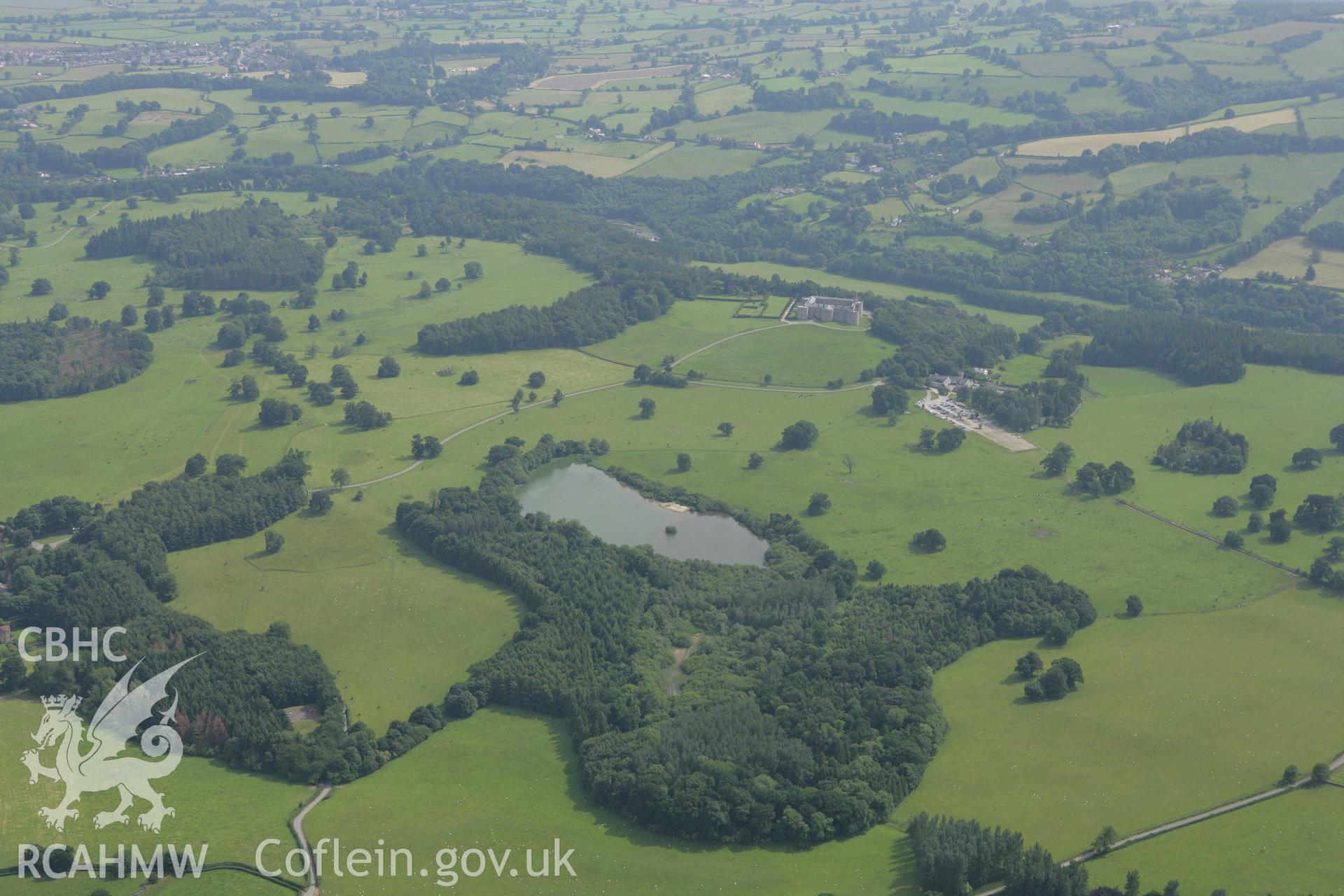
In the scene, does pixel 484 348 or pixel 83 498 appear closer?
pixel 83 498

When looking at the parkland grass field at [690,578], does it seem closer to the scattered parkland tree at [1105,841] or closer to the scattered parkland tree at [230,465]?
the scattered parkland tree at [1105,841]

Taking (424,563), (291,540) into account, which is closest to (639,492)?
(424,563)

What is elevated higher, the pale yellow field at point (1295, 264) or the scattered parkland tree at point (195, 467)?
the pale yellow field at point (1295, 264)

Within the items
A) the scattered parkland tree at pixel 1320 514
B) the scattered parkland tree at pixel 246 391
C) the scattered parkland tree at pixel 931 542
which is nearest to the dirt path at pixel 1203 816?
the scattered parkland tree at pixel 1320 514

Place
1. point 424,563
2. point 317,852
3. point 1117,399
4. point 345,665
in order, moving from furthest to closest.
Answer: point 1117,399
point 424,563
point 345,665
point 317,852

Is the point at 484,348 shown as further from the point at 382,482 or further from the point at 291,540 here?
the point at 291,540

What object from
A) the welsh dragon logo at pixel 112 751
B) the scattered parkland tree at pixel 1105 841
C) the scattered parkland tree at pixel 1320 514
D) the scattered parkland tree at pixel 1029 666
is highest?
the scattered parkland tree at pixel 1105 841

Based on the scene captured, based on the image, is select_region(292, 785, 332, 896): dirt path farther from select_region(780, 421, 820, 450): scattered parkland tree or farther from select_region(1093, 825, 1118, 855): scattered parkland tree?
select_region(780, 421, 820, 450): scattered parkland tree

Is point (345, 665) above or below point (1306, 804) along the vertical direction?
below
